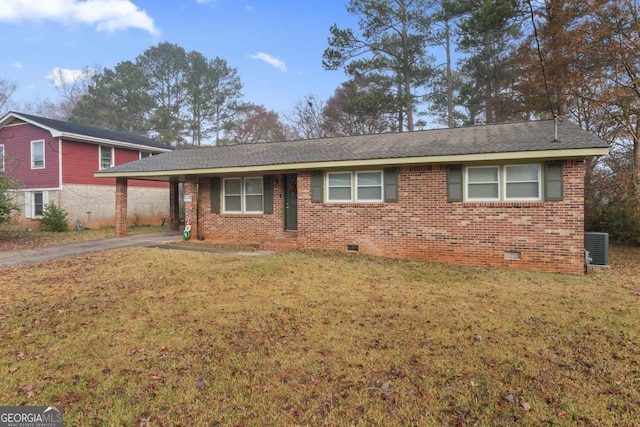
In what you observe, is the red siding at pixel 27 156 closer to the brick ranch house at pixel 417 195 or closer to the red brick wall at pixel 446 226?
the brick ranch house at pixel 417 195

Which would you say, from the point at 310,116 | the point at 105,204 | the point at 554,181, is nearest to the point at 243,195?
the point at 554,181

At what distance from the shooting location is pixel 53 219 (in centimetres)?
1524

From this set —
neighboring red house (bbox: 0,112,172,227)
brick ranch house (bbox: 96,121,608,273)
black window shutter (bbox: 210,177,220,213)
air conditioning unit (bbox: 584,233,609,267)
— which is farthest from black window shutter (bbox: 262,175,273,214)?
neighboring red house (bbox: 0,112,172,227)

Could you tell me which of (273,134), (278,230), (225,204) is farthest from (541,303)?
(273,134)

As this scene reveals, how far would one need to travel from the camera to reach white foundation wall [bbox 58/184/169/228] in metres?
16.6

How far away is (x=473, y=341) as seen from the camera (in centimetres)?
393

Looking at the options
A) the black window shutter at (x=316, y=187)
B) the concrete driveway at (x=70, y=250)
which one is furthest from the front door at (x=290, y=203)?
the concrete driveway at (x=70, y=250)

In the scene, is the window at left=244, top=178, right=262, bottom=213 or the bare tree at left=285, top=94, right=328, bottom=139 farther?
the bare tree at left=285, top=94, right=328, bottom=139

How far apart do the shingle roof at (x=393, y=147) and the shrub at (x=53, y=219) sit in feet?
14.5

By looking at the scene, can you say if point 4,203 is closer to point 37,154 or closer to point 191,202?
point 37,154

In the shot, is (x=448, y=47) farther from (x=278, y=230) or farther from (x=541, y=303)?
(x=541, y=303)

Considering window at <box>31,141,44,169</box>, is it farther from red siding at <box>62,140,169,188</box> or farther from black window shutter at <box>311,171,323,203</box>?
black window shutter at <box>311,171,323,203</box>

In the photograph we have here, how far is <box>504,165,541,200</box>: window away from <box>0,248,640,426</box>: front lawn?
2.36 metres

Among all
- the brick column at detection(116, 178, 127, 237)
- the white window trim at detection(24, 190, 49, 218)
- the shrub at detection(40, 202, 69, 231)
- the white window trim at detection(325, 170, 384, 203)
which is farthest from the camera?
the white window trim at detection(24, 190, 49, 218)
